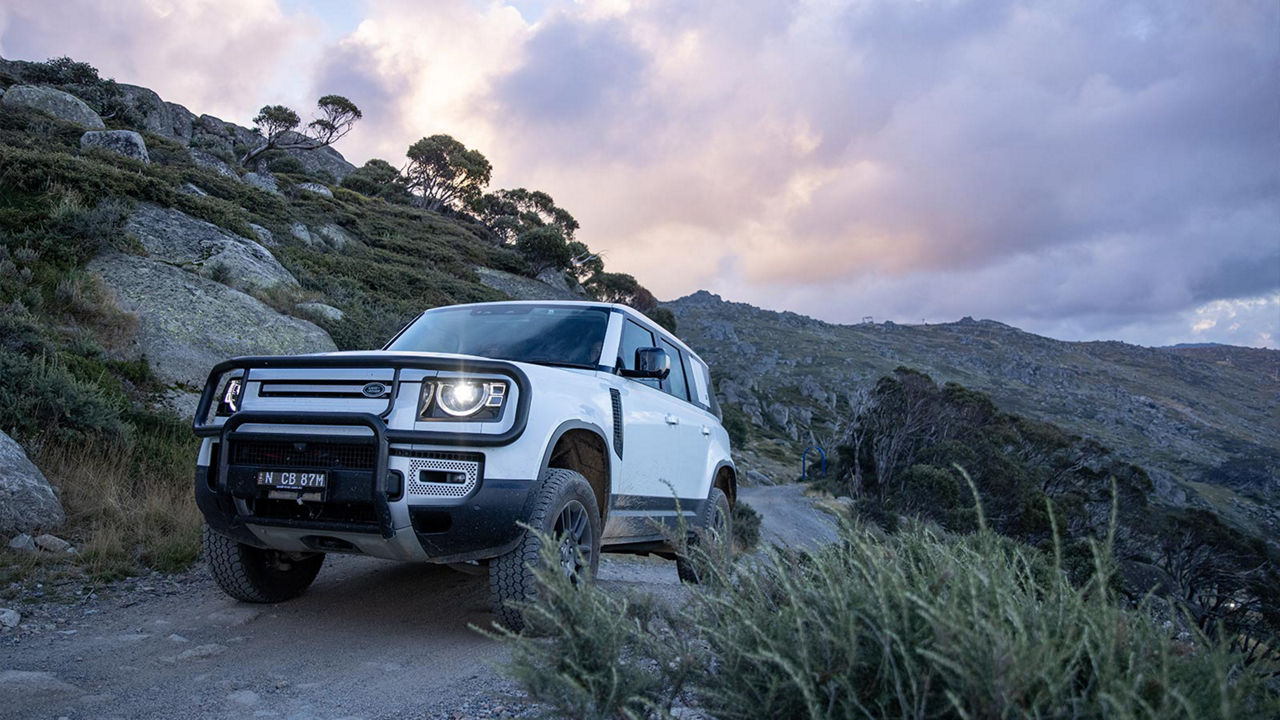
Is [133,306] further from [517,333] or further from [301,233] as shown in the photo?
[301,233]

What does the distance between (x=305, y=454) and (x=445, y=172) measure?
5862 centimetres

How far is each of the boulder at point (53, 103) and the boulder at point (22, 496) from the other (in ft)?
79.0

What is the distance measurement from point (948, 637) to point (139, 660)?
3.90 meters

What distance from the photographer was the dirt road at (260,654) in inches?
124

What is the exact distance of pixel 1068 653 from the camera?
158cm

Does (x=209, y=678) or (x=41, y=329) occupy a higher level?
(x=41, y=329)

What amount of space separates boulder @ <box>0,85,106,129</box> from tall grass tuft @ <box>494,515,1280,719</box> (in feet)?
96.2

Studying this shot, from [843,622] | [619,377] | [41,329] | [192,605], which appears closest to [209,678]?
[192,605]

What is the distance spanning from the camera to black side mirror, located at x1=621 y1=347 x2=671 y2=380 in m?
4.92

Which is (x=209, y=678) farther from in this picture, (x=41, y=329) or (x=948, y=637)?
(x=41, y=329)

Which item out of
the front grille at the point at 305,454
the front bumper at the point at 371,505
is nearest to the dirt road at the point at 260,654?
the front bumper at the point at 371,505

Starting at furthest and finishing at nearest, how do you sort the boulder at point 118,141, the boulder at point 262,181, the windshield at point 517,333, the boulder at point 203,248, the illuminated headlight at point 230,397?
the boulder at point 262,181 → the boulder at point 118,141 → the boulder at point 203,248 → the windshield at point 517,333 → the illuminated headlight at point 230,397

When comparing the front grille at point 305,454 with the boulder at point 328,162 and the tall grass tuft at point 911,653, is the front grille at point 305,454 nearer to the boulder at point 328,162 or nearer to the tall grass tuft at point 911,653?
the tall grass tuft at point 911,653

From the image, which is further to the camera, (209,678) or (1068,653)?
A: (209,678)
